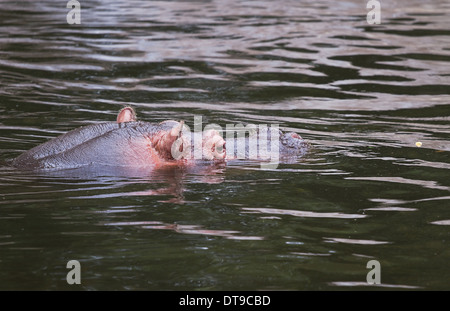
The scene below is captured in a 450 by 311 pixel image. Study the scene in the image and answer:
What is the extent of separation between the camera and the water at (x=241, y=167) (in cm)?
438

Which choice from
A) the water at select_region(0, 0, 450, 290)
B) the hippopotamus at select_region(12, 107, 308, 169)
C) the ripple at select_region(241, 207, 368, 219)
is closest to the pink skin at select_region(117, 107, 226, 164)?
the hippopotamus at select_region(12, 107, 308, 169)

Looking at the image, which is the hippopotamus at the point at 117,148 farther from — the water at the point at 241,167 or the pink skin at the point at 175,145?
the water at the point at 241,167

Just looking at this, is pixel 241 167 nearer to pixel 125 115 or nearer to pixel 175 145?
pixel 175 145

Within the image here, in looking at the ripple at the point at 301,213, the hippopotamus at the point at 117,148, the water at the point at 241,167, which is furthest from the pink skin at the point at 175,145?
the ripple at the point at 301,213

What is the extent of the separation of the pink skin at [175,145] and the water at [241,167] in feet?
0.35

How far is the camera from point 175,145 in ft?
19.8

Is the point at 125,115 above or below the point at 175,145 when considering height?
above

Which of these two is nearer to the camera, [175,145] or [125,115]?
[175,145]

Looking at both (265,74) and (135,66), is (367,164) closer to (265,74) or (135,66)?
(265,74)

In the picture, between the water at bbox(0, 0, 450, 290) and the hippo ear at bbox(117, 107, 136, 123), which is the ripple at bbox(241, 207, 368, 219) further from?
the hippo ear at bbox(117, 107, 136, 123)

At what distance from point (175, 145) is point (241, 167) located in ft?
2.05

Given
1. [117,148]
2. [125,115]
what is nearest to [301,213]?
[117,148]
